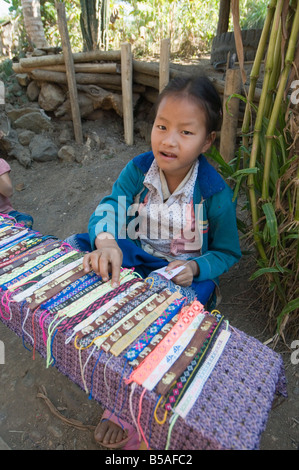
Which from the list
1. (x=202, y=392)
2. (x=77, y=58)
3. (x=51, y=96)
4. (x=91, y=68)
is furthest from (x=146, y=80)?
(x=202, y=392)

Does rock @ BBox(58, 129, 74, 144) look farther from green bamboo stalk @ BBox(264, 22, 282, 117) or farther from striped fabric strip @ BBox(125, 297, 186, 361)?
striped fabric strip @ BBox(125, 297, 186, 361)

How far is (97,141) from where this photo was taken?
190 inches

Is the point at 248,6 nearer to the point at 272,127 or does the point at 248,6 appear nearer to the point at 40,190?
the point at 40,190

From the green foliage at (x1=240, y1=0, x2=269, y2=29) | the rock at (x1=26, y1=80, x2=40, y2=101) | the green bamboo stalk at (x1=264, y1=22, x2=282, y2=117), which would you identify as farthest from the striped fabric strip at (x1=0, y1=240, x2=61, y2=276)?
the green foliage at (x1=240, y1=0, x2=269, y2=29)

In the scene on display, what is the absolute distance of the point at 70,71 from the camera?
187 inches

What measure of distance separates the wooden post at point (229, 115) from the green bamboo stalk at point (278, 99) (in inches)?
54.3

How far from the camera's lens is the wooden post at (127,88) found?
443 centimetres

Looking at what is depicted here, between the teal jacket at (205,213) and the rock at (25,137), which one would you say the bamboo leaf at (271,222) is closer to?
the teal jacket at (205,213)

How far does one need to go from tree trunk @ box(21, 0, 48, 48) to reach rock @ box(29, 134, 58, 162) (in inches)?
121

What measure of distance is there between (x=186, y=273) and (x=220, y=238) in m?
0.29

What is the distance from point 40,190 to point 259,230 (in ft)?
10.2

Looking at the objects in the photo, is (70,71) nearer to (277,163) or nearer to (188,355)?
(277,163)

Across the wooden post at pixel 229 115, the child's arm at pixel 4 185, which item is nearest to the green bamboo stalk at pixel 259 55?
the wooden post at pixel 229 115

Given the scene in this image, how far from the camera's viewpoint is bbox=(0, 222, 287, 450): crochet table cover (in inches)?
31.0
